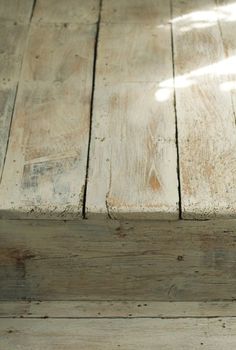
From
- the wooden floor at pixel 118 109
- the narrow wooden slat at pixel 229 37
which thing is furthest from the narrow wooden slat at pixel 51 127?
the narrow wooden slat at pixel 229 37

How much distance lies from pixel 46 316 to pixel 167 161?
47 cm

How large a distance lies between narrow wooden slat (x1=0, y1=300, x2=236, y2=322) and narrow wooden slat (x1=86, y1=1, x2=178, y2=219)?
0.88 ft

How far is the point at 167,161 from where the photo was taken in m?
1.27

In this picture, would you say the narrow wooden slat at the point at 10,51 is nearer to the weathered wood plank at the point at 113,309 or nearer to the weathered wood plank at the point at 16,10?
the weathered wood plank at the point at 16,10

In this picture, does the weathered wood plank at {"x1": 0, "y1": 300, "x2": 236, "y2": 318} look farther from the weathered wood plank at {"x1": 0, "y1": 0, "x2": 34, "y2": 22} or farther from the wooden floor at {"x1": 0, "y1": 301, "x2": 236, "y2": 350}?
the weathered wood plank at {"x1": 0, "y1": 0, "x2": 34, "y2": 22}

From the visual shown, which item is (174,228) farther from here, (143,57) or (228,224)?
(143,57)

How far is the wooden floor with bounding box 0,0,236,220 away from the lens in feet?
3.92

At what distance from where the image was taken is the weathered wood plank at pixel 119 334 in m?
1.23

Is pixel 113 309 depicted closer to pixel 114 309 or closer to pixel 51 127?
pixel 114 309

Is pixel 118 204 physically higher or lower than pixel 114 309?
higher

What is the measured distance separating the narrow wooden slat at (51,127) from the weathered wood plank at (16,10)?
0.07m

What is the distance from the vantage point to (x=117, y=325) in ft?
4.17

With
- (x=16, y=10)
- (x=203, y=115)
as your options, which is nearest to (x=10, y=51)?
(x=16, y=10)

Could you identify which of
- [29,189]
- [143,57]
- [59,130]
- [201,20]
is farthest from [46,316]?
[201,20]
